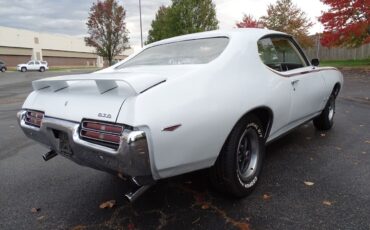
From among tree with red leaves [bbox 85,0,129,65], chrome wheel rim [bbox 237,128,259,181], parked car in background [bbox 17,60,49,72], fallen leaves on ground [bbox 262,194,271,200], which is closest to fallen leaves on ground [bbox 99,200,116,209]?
chrome wheel rim [bbox 237,128,259,181]

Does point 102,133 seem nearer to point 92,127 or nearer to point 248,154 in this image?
point 92,127

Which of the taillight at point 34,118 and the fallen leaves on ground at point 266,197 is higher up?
the taillight at point 34,118

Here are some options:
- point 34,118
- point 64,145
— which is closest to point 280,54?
point 64,145

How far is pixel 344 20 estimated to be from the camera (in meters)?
18.4

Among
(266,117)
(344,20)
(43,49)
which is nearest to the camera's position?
(266,117)

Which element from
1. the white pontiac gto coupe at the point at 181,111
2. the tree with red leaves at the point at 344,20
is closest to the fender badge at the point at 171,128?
the white pontiac gto coupe at the point at 181,111

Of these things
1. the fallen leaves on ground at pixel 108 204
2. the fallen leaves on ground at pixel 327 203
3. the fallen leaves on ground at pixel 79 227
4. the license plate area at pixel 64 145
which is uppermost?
the license plate area at pixel 64 145

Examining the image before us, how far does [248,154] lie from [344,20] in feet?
59.6

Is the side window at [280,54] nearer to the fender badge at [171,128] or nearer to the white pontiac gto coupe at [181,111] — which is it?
the white pontiac gto coupe at [181,111]

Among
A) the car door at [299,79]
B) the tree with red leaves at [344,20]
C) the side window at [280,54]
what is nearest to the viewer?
the side window at [280,54]

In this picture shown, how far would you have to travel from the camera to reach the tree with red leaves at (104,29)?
3838cm

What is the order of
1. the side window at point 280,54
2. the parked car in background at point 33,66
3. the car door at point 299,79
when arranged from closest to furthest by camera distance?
1. the side window at point 280,54
2. the car door at point 299,79
3. the parked car in background at point 33,66

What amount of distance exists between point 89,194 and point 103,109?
129cm

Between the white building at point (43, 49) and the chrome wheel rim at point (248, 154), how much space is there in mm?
58109
